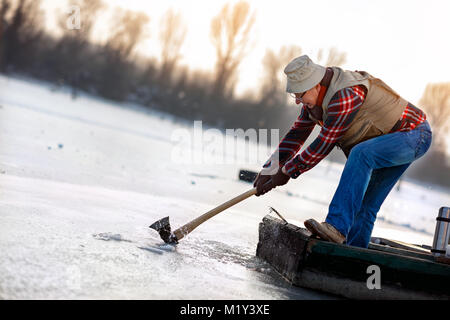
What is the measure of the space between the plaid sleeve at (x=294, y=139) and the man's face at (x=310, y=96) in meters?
0.38

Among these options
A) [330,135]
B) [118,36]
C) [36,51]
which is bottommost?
[330,135]

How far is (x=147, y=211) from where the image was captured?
4.05m

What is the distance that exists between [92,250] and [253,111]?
42.7m

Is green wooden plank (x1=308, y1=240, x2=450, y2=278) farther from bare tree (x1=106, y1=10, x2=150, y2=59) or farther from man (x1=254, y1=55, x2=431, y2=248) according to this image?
bare tree (x1=106, y1=10, x2=150, y2=59)

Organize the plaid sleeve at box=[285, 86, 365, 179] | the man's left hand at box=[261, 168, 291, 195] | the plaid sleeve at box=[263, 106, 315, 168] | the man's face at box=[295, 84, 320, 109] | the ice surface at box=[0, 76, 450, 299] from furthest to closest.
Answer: the plaid sleeve at box=[263, 106, 315, 168], the man's left hand at box=[261, 168, 291, 195], the man's face at box=[295, 84, 320, 109], the plaid sleeve at box=[285, 86, 365, 179], the ice surface at box=[0, 76, 450, 299]

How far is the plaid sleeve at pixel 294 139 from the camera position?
3111 mm

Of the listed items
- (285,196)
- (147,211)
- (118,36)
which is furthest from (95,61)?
(147,211)

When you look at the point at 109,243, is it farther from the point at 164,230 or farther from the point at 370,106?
the point at 370,106

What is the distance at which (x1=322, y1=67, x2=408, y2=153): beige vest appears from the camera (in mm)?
2602

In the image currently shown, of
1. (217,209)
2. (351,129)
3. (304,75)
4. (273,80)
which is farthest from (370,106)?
(273,80)

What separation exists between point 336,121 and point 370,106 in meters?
0.24

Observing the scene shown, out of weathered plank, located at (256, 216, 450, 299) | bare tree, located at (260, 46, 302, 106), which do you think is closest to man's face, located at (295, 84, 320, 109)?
weathered plank, located at (256, 216, 450, 299)

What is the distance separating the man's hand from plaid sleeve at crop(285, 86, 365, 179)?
0.54ft
